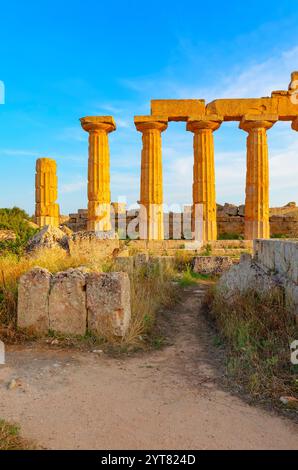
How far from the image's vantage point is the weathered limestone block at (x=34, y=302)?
4828mm

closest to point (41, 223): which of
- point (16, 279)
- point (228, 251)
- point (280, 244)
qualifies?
point (228, 251)

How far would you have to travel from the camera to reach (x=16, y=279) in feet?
18.3

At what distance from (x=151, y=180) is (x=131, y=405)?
16056 mm

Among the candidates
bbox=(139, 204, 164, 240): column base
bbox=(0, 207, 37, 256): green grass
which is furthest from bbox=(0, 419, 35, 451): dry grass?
bbox=(139, 204, 164, 240): column base

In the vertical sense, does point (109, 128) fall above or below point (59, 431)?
above

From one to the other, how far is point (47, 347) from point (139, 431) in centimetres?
226

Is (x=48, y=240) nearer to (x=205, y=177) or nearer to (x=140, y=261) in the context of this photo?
(x=140, y=261)

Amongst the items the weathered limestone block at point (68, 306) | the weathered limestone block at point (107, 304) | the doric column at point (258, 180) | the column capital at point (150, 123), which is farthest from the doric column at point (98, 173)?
the weathered limestone block at point (107, 304)

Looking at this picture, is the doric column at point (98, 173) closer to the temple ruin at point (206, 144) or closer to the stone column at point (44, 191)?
the temple ruin at point (206, 144)

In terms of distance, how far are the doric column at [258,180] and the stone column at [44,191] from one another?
1117 cm

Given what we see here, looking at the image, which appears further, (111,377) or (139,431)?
(111,377)

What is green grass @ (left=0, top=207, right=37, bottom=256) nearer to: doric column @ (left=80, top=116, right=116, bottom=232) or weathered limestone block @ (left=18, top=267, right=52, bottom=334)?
doric column @ (left=80, top=116, right=116, bottom=232)

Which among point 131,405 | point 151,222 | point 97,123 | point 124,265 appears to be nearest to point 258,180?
point 151,222
